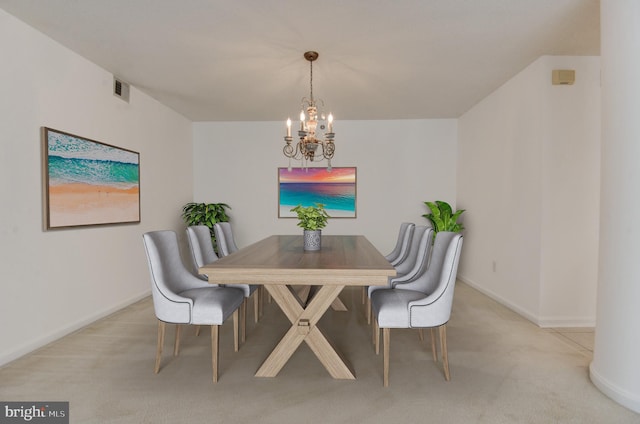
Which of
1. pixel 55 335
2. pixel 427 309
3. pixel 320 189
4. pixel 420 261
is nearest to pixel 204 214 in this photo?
pixel 320 189

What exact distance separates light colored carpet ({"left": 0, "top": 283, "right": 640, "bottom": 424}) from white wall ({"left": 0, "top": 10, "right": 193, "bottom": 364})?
11.5 inches

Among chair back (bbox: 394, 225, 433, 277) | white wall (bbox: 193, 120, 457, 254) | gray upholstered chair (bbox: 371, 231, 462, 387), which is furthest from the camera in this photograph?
white wall (bbox: 193, 120, 457, 254)

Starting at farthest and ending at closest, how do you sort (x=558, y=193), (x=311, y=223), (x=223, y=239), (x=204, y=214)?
(x=204, y=214) < (x=223, y=239) < (x=558, y=193) < (x=311, y=223)

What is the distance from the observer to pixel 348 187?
5617mm

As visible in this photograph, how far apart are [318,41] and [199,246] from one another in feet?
6.98

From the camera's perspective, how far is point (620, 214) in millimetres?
1938

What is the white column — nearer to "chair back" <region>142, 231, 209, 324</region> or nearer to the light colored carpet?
the light colored carpet

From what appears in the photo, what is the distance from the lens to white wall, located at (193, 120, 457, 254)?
5562 mm

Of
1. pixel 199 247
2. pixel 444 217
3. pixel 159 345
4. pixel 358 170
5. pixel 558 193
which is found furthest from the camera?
pixel 358 170

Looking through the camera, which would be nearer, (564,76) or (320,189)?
(564,76)

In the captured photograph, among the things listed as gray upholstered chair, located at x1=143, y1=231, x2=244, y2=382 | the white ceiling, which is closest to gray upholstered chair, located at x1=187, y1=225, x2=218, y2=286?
gray upholstered chair, located at x1=143, y1=231, x2=244, y2=382

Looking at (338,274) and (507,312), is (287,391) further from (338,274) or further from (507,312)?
(507,312)

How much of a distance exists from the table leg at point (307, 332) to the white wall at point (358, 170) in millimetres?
3510

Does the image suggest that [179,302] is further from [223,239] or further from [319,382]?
[223,239]
